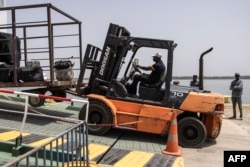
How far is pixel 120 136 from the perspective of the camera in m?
8.11

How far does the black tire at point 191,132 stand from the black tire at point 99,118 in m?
1.63

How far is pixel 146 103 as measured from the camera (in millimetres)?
7906

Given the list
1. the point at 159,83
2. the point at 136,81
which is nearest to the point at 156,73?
the point at 159,83

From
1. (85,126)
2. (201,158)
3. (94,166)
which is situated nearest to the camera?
(85,126)

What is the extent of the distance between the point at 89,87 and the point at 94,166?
418 cm

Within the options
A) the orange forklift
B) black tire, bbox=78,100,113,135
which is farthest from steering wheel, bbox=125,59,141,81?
black tire, bbox=78,100,113,135

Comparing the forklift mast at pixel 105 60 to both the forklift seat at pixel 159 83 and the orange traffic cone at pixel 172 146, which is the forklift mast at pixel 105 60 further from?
the orange traffic cone at pixel 172 146

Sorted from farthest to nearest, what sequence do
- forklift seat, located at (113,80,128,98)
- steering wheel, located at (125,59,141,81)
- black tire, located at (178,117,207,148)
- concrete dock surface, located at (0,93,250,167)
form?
1. steering wheel, located at (125,59,141,81)
2. forklift seat, located at (113,80,128,98)
3. black tire, located at (178,117,207,148)
4. concrete dock surface, located at (0,93,250,167)

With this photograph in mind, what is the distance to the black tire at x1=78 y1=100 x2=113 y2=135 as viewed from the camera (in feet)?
25.9

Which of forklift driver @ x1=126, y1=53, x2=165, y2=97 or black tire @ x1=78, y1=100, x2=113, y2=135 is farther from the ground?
forklift driver @ x1=126, y1=53, x2=165, y2=97

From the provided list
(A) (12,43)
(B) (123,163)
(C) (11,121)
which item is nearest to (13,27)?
(A) (12,43)

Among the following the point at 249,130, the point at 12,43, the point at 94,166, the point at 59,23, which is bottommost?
the point at 249,130

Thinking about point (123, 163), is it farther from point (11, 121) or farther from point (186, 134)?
point (11, 121)

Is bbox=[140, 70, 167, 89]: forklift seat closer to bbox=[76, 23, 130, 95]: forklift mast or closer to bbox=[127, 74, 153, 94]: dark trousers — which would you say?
bbox=[127, 74, 153, 94]: dark trousers
